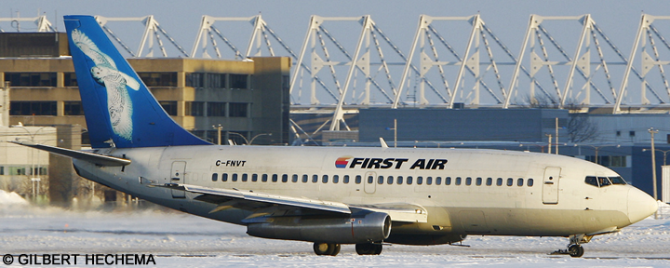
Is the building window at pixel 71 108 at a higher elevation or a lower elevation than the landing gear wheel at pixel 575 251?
higher

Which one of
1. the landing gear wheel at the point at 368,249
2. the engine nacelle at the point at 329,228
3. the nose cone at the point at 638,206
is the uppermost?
the nose cone at the point at 638,206

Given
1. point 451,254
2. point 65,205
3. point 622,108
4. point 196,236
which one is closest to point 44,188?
point 65,205

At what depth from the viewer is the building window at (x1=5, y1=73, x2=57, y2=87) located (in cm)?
10888

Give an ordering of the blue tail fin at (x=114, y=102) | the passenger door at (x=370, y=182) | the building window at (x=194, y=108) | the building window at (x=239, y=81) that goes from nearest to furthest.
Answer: the passenger door at (x=370, y=182) → the blue tail fin at (x=114, y=102) → the building window at (x=194, y=108) → the building window at (x=239, y=81)

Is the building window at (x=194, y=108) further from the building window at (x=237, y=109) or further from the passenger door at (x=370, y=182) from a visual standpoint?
the passenger door at (x=370, y=182)

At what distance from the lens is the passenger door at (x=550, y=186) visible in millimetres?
30377

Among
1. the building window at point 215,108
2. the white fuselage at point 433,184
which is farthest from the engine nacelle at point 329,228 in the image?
the building window at point 215,108

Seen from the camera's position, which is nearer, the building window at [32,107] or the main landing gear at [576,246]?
the main landing gear at [576,246]

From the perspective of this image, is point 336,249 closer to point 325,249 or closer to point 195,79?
point 325,249

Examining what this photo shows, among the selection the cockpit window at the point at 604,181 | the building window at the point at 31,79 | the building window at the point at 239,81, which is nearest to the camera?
the cockpit window at the point at 604,181

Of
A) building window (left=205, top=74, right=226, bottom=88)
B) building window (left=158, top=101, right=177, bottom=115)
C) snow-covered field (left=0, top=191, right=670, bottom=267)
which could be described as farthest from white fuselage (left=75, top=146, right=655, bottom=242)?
building window (left=205, top=74, right=226, bottom=88)

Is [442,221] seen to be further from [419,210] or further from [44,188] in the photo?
[44,188]

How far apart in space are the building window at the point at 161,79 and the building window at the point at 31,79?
10.4 m

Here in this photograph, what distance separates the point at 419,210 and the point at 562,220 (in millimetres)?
4704
